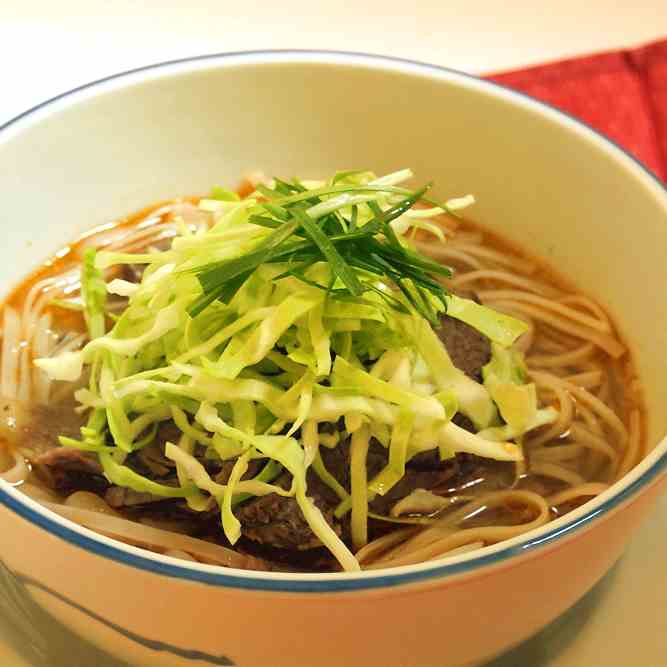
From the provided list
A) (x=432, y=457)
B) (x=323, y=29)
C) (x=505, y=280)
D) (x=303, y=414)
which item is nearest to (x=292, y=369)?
(x=303, y=414)

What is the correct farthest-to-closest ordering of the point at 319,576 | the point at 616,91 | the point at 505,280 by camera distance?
the point at 616,91 < the point at 505,280 < the point at 319,576

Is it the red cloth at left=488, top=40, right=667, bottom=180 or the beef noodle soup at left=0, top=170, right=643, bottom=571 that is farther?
the red cloth at left=488, top=40, right=667, bottom=180

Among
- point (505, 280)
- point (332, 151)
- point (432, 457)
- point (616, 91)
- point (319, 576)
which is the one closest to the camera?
point (319, 576)

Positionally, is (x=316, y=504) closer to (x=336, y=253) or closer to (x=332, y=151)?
(x=336, y=253)

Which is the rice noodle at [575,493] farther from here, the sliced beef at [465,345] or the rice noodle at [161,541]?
the rice noodle at [161,541]

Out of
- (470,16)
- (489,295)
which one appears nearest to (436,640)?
(489,295)

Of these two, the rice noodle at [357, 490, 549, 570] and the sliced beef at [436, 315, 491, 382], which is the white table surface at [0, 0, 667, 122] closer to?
the sliced beef at [436, 315, 491, 382]

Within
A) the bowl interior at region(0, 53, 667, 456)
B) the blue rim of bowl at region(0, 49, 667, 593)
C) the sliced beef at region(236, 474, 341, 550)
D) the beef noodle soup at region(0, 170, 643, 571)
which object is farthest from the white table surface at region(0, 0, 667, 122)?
the blue rim of bowl at region(0, 49, 667, 593)
